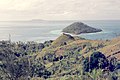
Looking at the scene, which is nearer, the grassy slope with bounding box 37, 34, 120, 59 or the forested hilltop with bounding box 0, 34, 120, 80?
the forested hilltop with bounding box 0, 34, 120, 80

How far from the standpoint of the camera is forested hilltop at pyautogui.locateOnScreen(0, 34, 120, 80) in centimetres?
4256

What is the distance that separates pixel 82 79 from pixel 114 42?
335 ft

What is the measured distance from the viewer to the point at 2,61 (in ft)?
139

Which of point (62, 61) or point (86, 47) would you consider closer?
point (62, 61)

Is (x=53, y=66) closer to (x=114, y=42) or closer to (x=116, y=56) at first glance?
(x=116, y=56)

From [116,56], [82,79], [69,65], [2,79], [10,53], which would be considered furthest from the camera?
[116,56]

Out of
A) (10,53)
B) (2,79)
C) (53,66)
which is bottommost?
(53,66)

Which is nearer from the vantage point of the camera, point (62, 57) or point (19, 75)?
point (19, 75)

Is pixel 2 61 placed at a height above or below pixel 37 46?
above

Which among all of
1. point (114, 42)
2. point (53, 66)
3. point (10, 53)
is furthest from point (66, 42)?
point (10, 53)

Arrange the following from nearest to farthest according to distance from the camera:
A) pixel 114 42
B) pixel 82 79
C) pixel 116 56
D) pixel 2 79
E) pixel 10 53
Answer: pixel 2 79, pixel 10 53, pixel 82 79, pixel 116 56, pixel 114 42

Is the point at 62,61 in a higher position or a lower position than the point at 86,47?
lower

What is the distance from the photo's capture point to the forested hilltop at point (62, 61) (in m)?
42.6

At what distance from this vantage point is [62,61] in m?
141
